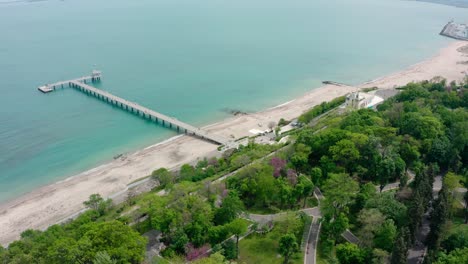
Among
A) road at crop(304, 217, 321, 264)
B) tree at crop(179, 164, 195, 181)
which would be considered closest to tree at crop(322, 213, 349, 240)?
road at crop(304, 217, 321, 264)

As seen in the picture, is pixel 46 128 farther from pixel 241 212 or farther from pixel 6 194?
pixel 241 212

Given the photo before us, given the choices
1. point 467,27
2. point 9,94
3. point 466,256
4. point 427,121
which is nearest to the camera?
point 466,256

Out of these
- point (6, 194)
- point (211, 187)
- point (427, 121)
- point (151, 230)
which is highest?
point (427, 121)

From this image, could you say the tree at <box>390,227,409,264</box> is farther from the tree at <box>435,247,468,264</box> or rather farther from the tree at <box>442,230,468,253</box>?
the tree at <box>442,230,468,253</box>

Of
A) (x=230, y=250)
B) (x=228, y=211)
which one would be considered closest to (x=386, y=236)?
(x=230, y=250)

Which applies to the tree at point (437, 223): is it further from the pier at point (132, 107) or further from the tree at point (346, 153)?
the pier at point (132, 107)

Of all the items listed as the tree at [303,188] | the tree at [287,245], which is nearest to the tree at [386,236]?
the tree at [287,245]

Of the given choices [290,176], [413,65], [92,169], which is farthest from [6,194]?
[413,65]
